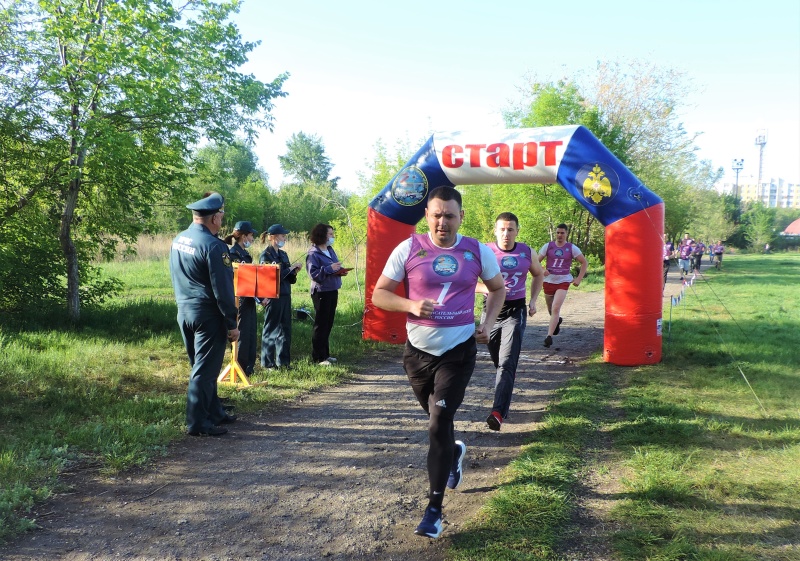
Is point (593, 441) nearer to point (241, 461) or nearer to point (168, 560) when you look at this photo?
point (241, 461)

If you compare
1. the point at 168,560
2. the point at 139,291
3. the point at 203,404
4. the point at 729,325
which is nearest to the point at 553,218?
the point at 729,325

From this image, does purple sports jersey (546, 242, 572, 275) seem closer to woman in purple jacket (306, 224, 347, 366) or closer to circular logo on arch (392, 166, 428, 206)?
circular logo on arch (392, 166, 428, 206)

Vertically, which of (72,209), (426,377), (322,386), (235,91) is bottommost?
(322,386)

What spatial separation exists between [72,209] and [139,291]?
297 inches

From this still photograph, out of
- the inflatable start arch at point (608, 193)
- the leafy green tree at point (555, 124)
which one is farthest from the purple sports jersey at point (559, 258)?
the leafy green tree at point (555, 124)

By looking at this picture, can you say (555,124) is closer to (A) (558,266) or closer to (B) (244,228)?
(A) (558,266)

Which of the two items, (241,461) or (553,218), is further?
(553,218)

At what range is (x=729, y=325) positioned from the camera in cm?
1202

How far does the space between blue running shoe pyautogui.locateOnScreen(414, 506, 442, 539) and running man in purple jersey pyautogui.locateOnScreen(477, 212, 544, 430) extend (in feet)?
6.32

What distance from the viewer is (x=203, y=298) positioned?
5.29m

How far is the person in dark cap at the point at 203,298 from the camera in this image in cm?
519

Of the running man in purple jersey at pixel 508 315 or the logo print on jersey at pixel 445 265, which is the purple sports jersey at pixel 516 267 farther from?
the logo print on jersey at pixel 445 265

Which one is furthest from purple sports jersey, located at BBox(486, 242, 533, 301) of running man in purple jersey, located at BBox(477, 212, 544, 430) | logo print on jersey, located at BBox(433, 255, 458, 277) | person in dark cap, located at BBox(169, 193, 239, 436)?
person in dark cap, located at BBox(169, 193, 239, 436)

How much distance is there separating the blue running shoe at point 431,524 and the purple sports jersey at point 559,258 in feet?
21.5
